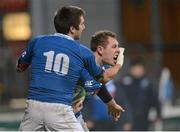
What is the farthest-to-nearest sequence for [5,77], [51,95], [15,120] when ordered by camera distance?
[5,77] → [15,120] → [51,95]

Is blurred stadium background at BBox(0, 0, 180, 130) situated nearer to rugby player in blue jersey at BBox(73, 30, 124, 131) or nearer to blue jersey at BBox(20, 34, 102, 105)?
rugby player in blue jersey at BBox(73, 30, 124, 131)

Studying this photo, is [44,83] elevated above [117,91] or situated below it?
above

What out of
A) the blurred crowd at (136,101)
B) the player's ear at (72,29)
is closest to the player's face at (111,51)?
the player's ear at (72,29)

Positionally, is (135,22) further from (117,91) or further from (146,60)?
(117,91)

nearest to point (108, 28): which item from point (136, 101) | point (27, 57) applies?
point (136, 101)

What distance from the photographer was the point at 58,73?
23.8ft

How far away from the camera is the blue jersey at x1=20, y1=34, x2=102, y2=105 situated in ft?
23.7

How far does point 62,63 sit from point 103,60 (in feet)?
2.32

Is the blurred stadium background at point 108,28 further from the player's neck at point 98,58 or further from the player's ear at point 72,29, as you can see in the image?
the player's ear at point 72,29

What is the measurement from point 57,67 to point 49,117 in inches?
17.2

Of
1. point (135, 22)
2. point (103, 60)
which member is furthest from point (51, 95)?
point (135, 22)

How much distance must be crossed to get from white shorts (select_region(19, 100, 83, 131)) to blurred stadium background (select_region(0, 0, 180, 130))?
9.91m

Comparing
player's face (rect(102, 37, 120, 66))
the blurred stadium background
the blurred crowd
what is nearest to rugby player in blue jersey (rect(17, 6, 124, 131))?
player's face (rect(102, 37, 120, 66))

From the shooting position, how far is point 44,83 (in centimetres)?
724
